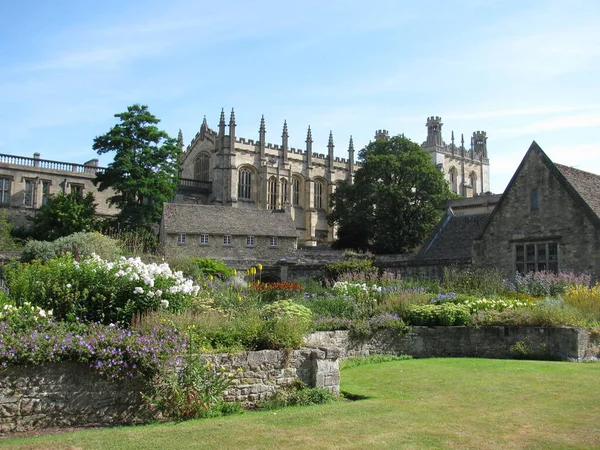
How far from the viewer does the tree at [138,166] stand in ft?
159

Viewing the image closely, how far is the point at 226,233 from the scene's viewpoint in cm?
4359

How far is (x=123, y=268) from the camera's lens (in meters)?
12.1

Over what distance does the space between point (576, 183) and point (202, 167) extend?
2348 inches

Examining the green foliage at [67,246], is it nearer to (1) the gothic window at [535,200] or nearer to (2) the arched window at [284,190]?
(1) the gothic window at [535,200]

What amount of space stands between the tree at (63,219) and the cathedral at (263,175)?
21.8 m

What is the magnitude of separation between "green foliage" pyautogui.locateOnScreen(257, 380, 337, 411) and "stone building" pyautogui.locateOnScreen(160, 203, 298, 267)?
31.7 meters

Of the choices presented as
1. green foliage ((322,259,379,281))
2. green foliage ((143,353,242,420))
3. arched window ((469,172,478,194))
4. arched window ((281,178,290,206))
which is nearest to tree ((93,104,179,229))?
green foliage ((322,259,379,281))

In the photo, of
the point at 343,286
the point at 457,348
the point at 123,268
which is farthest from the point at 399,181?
the point at 123,268

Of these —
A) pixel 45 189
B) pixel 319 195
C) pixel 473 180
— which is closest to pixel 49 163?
pixel 45 189

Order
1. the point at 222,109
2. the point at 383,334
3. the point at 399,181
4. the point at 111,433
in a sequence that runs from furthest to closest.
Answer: the point at 222,109 < the point at 399,181 < the point at 383,334 < the point at 111,433

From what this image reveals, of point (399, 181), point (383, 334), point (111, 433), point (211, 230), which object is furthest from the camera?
point (399, 181)

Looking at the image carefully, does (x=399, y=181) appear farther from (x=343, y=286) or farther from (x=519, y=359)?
(x=519, y=359)

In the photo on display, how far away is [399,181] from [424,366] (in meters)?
43.7

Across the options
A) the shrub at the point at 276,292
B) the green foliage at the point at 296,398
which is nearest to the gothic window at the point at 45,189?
the shrub at the point at 276,292
